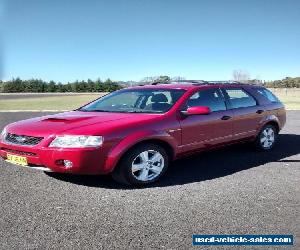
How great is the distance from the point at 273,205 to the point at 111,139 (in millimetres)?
2123

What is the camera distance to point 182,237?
11.6 feet

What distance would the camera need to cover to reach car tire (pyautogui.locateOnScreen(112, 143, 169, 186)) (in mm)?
5039

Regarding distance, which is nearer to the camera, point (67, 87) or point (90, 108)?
point (90, 108)

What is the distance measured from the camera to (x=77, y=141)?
4.75m

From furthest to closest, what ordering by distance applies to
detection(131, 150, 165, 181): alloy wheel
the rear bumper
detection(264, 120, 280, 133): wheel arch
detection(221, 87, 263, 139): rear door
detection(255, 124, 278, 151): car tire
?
1. detection(264, 120, 280, 133): wheel arch
2. detection(255, 124, 278, 151): car tire
3. detection(221, 87, 263, 139): rear door
4. detection(131, 150, 165, 181): alloy wheel
5. the rear bumper

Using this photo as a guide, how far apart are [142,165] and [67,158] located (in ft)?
3.50

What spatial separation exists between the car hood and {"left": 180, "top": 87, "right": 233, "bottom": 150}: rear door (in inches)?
24.9

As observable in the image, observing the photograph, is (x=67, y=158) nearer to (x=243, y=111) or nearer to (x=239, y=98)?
(x=243, y=111)

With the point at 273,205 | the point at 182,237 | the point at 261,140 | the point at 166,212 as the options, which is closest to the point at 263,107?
the point at 261,140

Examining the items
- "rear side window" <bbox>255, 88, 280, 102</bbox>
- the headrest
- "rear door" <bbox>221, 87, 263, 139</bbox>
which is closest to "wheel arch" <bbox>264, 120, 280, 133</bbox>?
"rear door" <bbox>221, 87, 263, 139</bbox>

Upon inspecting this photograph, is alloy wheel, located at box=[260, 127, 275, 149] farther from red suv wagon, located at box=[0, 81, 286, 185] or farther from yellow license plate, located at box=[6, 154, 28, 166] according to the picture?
yellow license plate, located at box=[6, 154, 28, 166]

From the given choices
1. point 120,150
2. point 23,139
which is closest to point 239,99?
point 120,150

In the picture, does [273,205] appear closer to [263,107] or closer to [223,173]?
[223,173]

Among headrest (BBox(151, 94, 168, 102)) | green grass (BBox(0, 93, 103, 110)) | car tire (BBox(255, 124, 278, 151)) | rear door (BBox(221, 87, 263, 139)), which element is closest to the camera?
headrest (BBox(151, 94, 168, 102))
